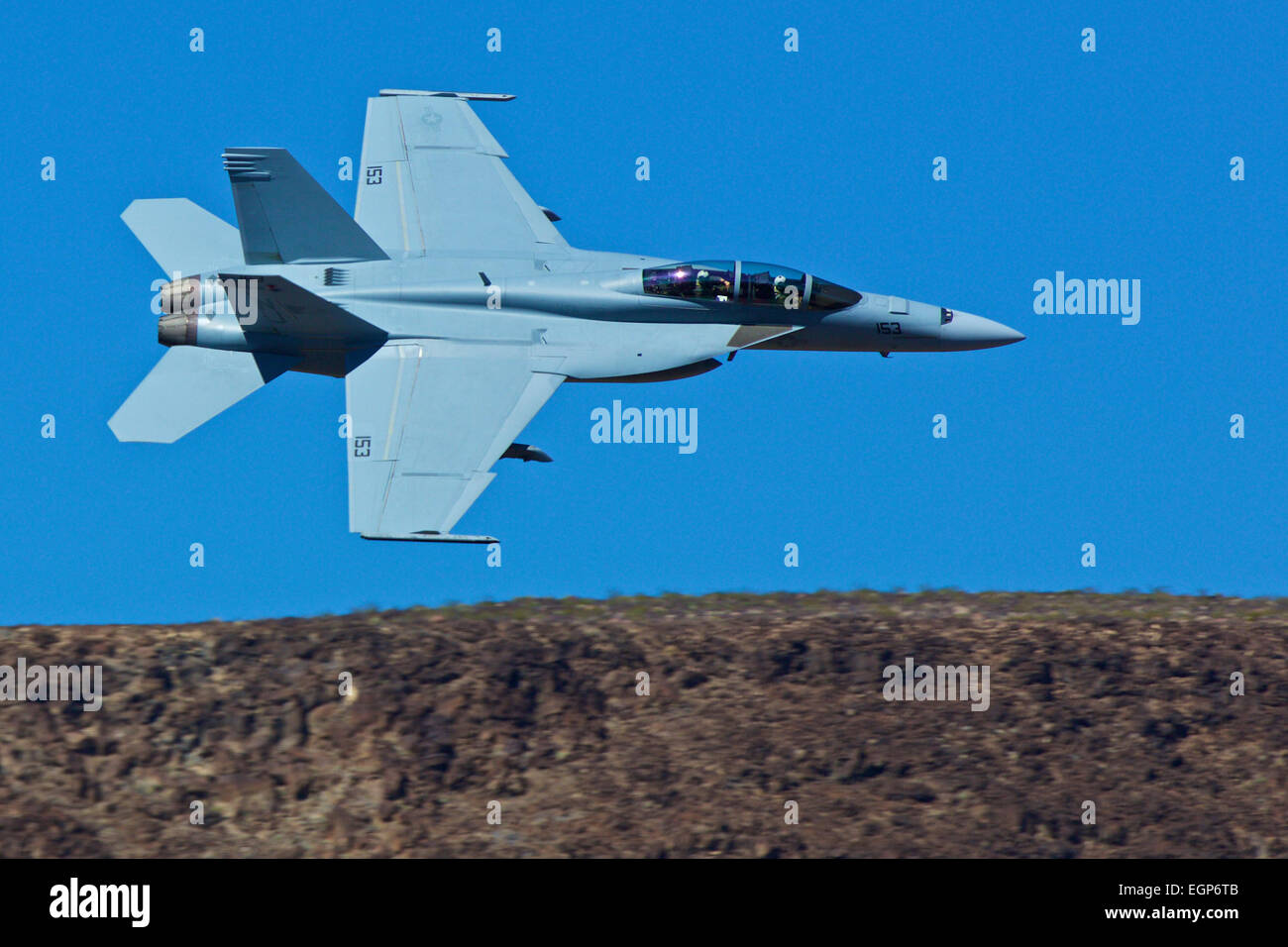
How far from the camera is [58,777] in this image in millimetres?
26031

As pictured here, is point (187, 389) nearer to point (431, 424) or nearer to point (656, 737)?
point (431, 424)

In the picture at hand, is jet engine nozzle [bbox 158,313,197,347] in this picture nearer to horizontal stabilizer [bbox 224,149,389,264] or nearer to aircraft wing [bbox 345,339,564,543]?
horizontal stabilizer [bbox 224,149,389,264]

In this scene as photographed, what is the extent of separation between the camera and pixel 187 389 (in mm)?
25625

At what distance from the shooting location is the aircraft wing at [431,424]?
23.3 m

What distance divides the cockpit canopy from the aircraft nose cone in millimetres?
2287

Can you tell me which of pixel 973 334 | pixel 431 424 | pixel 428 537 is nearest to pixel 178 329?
pixel 431 424

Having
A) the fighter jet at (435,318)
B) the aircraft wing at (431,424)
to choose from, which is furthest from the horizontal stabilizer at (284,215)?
the aircraft wing at (431,424)

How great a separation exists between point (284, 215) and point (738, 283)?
758 cm

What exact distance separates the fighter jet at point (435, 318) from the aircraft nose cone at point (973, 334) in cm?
2

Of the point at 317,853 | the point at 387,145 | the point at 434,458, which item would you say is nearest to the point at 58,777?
the point at 317,853

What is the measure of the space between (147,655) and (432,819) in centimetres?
623

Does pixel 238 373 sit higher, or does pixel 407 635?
pixel 238 373
